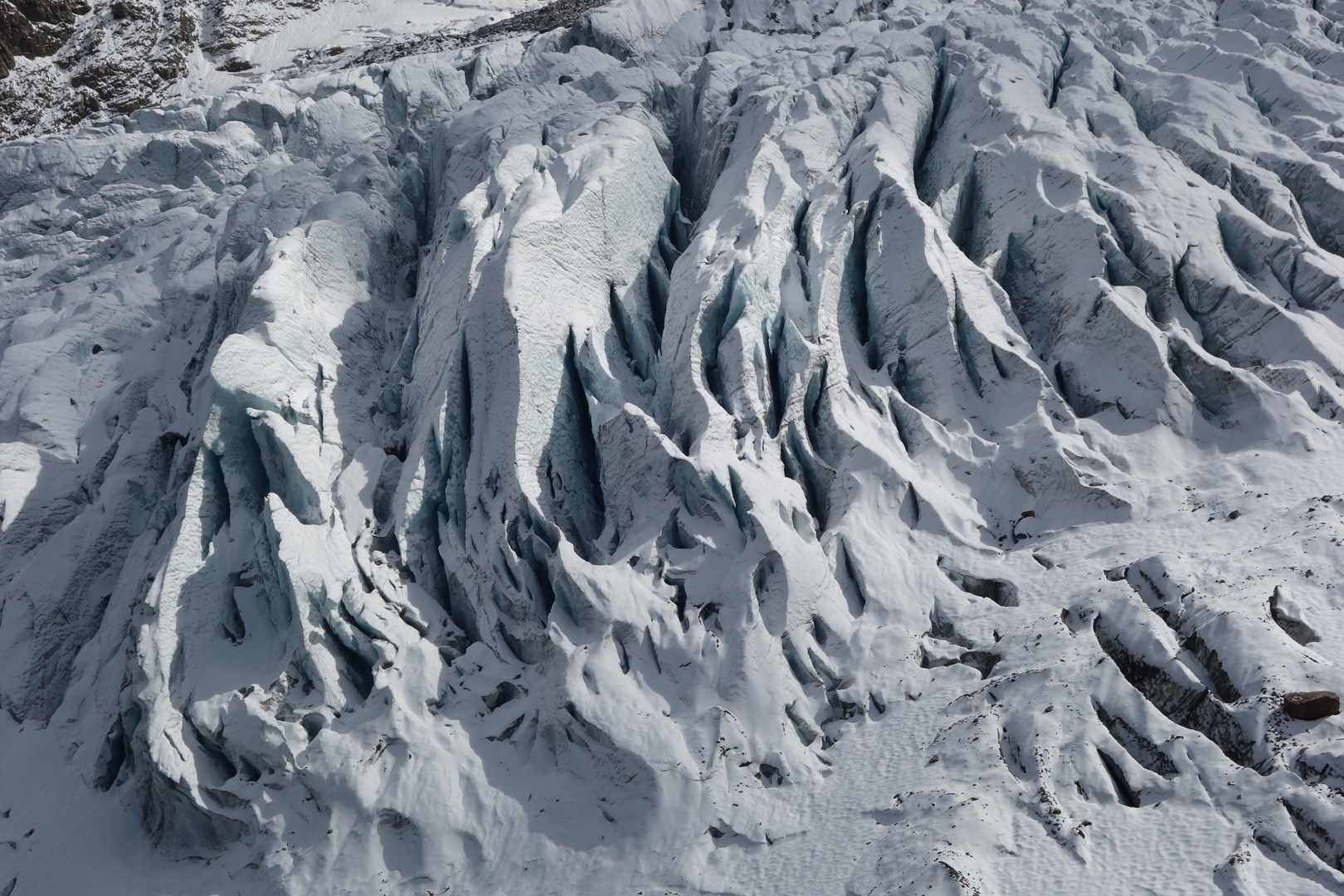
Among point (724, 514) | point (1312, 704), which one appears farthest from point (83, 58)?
point (1312, 704)

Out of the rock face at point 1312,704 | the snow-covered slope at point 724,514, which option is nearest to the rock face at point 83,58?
the snow-covered slope at point 724,514

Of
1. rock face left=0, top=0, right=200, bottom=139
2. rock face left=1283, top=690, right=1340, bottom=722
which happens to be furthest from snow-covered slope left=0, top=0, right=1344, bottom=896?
rock face left=0, top=0, right=200, bottom=139

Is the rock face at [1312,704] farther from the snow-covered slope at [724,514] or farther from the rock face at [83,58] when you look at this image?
the rock face at [83,58]

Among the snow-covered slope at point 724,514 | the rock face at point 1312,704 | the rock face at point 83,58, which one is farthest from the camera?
the rock face at point 83,58

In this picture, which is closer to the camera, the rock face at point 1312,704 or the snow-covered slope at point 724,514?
the rock face at point 1312,704

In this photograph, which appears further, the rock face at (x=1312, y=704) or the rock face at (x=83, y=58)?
the rock face at (x=83, y=58)

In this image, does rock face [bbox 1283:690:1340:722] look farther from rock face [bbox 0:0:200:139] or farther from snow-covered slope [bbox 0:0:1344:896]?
rock face [bbox 0:0:200:139]

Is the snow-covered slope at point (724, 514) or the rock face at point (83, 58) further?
the rock face at point (83, 58)

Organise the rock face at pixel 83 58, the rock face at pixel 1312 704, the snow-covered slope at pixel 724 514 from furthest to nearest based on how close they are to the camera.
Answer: the rock face at pixel 83 58, the snow-covered slope at pixel 724 514, the rock face at pixel 1312 704

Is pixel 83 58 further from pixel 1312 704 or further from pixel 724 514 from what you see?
pixel 1312 704
